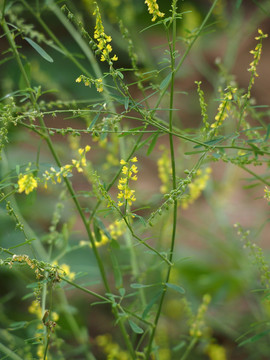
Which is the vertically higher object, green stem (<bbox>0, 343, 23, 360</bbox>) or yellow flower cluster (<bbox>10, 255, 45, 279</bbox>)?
yellow flower cluster (<bbox>10, 255, 45, 279</bbox>)

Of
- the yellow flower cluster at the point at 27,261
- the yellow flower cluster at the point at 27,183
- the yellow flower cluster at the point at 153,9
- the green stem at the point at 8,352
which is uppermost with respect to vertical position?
the yellow flower cluster at the point at 153,9

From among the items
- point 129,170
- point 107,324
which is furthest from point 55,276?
point 107,324

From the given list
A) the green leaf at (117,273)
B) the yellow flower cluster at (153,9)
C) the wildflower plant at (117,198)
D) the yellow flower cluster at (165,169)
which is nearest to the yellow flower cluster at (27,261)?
the wildflower plant at (117,198)

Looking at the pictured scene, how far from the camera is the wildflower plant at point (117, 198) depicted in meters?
0.83

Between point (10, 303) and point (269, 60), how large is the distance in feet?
10.5

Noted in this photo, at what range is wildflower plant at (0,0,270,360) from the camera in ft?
2.72

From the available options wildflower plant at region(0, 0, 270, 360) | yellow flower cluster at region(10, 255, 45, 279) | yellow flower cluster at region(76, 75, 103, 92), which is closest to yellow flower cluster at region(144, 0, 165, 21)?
wildflower plant at region(0, 0, 270, 360)

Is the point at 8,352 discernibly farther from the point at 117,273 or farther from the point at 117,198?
the point at 117,198

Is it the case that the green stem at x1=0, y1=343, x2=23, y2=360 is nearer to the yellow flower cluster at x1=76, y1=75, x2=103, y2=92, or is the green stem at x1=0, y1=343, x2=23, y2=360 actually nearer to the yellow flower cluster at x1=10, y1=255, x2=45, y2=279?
the yellow flower cluster at x1=10, y1=255, x2=45, y2=279

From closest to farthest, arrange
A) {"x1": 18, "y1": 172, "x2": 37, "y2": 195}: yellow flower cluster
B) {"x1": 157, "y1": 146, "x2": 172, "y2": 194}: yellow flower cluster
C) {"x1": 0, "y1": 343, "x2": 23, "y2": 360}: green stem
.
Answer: {"x1": 18, "y1": 172, "x2": 37, "y2": 195}: yellow flower cluster, {"x1": 0, "y1": 343, "x2": 23, "y2": 360}: green stem, {"x1": 157, "y1": 146, "x2": 172, "y2": 194}: yellow flower cluster

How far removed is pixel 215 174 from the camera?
11.5 feet

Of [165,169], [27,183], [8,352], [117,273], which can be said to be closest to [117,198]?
[165,169]

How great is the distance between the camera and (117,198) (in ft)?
4.46

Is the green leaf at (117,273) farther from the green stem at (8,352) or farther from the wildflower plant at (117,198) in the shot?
the green stem at (8,352)
